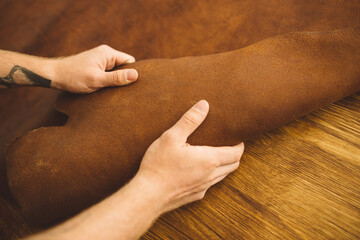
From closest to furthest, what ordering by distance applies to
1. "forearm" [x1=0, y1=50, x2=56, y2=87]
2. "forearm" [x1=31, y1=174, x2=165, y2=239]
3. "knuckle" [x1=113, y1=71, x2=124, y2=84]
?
"forearm" [x1=31, y1=174, x2=165, y2=239]
"knuckle" [x1=113, y1=71, x2=124, y2=84]
"forearm" [x1=0, y1=50, x2=56, y2=87]

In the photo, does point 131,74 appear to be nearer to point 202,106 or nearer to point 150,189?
point 202,106

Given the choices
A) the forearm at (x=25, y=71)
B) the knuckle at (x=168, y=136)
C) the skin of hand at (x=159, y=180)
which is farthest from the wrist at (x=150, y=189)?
the forearm at (x=25, y=71)

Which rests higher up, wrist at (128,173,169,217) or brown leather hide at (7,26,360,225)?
brown leather hide at (7,26,360,225)

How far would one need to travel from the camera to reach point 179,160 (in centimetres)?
64

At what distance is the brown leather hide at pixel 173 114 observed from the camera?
0.65 meters

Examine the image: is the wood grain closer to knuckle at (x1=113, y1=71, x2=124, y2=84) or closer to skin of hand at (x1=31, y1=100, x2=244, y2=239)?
skin of hand at (x1=31, y1=100, x2=244, y2=239)

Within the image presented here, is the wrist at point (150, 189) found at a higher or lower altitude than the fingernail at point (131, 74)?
lower

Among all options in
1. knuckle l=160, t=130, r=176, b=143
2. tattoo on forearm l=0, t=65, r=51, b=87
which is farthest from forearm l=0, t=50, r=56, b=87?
knuckle l=160, t=130, r=176, b=143

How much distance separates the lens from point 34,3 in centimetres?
110

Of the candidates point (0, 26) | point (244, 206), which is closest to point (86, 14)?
point (0, 26)

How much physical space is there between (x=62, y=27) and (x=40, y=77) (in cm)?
37

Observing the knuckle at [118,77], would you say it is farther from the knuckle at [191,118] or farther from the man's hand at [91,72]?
the knuckle at [191,118]

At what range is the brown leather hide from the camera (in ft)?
2.15

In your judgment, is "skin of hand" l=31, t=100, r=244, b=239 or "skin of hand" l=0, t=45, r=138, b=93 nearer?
"skin of hand" l=31, t=100, r=244, b=239
